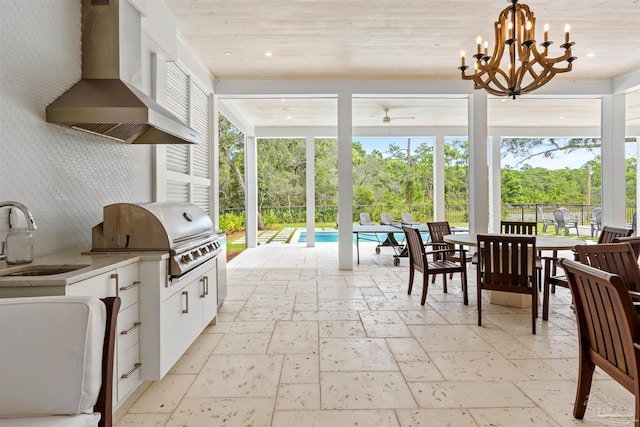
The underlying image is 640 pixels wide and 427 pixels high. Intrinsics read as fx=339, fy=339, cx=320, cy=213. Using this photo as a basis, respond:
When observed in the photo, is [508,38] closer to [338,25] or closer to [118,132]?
[338,25]

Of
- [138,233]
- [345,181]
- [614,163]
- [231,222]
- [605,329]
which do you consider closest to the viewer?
[605,329]

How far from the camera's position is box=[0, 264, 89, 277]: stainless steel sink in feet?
5.13

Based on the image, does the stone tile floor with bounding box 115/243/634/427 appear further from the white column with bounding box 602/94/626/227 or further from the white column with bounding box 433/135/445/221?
the white column with bounding box 433/135/445/221

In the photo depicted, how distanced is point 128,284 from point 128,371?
480 mm

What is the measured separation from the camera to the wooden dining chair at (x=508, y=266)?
2902 mm

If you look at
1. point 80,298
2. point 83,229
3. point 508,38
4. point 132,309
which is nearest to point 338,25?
point 508,38

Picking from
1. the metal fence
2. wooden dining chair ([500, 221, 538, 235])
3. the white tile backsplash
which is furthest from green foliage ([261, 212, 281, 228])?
the white tile backsplash

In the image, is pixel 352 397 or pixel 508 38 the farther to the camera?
pixel 508 38

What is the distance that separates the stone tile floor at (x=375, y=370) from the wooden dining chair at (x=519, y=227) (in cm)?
90

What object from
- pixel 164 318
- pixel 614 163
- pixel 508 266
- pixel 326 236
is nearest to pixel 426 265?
pixel 508 266

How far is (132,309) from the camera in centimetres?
193

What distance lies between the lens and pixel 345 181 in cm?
542

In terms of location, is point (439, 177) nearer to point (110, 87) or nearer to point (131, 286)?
point (110, 87)

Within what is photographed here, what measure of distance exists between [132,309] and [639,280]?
3.26 meters
